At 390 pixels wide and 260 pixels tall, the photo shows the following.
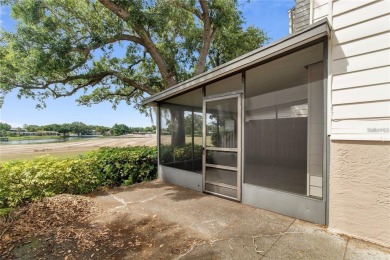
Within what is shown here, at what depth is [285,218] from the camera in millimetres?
3191

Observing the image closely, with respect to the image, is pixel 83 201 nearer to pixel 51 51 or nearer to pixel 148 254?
pixel 148 254

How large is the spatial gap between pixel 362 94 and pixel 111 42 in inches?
333

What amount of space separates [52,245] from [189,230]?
1785mm

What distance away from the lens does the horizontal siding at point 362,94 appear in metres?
2.34

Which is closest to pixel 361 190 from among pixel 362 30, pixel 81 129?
pixel 362 30

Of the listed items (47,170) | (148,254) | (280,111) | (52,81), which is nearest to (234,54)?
(280,111)

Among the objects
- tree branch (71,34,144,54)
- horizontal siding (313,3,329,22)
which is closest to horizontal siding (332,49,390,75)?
horizontal siding (313,3,329,22)

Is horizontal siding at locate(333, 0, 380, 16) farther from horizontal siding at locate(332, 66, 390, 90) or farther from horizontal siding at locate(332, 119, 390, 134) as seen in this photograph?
horizontal siding at locate(332, 119, 390, 134)

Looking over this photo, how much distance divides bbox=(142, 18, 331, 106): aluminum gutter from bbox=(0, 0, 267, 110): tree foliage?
4340mm

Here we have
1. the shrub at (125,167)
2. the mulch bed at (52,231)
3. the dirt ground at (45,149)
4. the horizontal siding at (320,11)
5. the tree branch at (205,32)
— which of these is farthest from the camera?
the dirt ground at (45,149)

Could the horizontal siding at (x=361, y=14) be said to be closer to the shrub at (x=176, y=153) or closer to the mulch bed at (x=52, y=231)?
the shrub at (x=176, y=153)

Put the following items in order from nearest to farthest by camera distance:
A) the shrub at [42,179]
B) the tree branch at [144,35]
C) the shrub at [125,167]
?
the shrub at [42,179] → the shrub at [125,167] → the tree branch at [144,35]

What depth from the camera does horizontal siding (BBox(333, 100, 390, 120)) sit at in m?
2.34

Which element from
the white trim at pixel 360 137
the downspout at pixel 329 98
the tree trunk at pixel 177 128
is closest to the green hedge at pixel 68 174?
the tree trunk at pixel 177 128
